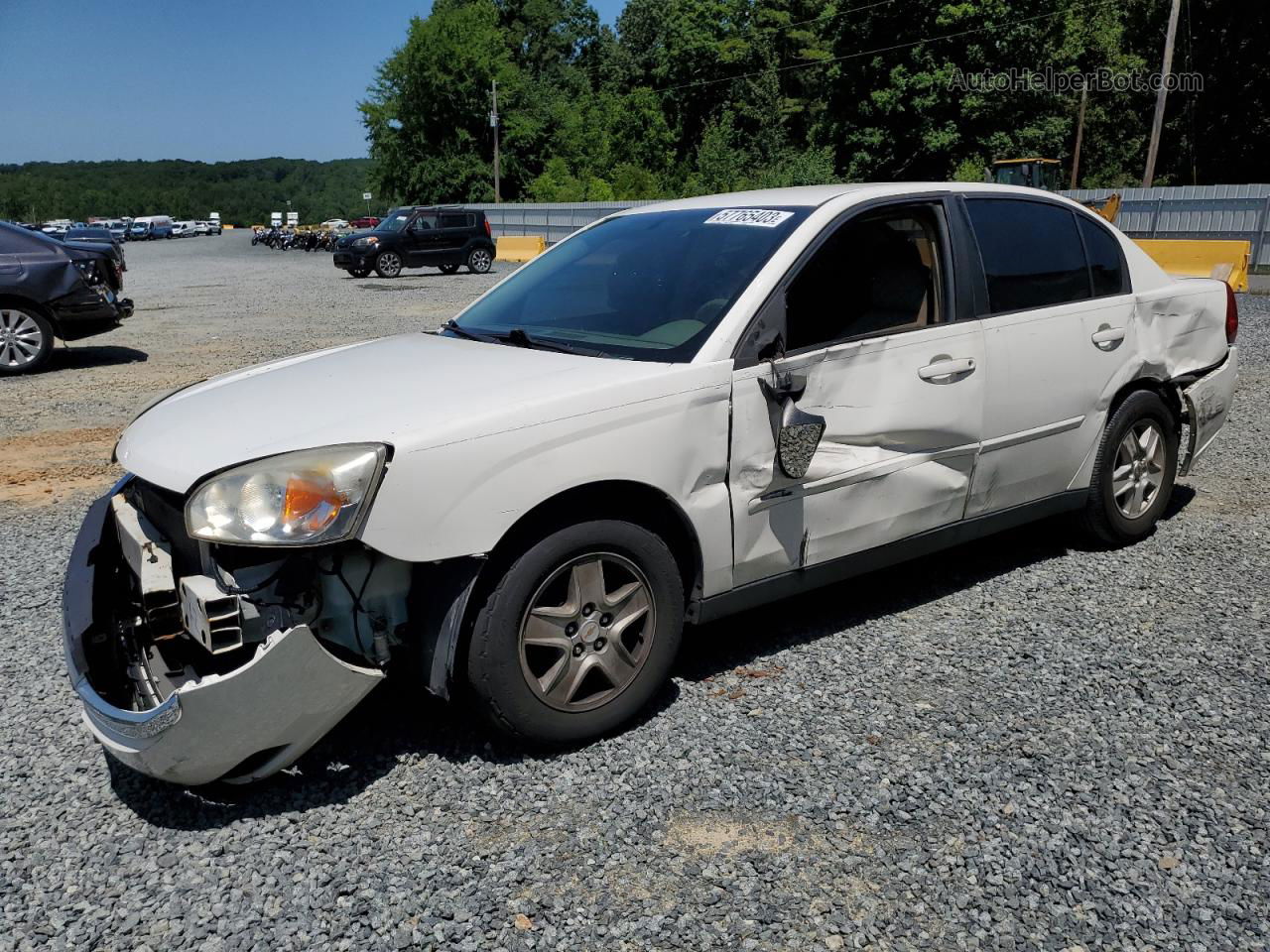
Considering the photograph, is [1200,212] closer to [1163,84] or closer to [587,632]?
[1163,84]

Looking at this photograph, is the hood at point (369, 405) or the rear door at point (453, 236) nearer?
the hood at point (369, 405)

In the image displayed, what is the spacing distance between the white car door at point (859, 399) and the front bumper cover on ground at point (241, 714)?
1.38 meters

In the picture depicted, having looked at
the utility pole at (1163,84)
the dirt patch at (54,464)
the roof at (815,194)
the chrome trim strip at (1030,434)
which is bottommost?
the dirt patch at (54,464)

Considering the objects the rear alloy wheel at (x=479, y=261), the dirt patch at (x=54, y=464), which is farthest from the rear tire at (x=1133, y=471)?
the rear alloy wheel at (x=479, y=261)

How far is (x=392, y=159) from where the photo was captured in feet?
215

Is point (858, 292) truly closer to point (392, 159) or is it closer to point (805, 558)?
point (805, 558)

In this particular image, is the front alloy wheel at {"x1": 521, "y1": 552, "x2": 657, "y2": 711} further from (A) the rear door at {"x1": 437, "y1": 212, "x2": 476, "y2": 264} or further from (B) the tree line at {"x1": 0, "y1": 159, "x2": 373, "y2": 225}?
(B) the tree line at {"x1": 0, "y1": 159, "x2": 373, "y2": 225}

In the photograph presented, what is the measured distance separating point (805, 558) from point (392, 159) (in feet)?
219

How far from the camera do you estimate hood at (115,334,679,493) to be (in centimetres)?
282

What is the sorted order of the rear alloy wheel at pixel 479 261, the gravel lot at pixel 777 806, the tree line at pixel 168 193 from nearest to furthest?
the gravel lot at pixel 777 806, the rear alloy wheel at pixel 479 261, the tree line at pixel 168 193

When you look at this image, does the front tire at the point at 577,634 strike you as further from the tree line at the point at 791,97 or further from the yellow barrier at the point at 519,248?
the tree line at the point at 791,97

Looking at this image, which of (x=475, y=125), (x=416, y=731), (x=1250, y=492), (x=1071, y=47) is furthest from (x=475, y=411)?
(x=475, y=125)

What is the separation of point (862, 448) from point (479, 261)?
87.2 ft

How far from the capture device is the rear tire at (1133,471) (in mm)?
4727
